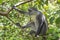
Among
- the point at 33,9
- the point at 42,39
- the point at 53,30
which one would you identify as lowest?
the point at 42,39

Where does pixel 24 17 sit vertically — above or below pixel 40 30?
above

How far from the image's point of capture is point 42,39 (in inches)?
89.4

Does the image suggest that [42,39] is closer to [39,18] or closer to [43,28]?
[43,28]

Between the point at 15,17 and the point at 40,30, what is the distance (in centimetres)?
51

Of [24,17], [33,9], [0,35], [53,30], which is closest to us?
[53,30]

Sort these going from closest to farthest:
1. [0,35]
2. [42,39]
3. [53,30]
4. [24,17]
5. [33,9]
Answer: [53,30]
[42,39]
[0,35]
[33,9]
[24,17]

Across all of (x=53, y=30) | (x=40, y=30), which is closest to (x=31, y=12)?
(x=40, y=30)

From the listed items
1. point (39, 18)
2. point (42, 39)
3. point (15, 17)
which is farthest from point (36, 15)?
point (42, 39)

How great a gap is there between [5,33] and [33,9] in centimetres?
60

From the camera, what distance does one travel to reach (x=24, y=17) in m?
3.14

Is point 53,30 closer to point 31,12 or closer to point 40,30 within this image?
point 40,30

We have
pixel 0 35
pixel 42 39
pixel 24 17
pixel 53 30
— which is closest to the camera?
pixel 53 30

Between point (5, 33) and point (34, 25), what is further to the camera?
point (34, 25)

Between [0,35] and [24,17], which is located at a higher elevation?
[24,17]
